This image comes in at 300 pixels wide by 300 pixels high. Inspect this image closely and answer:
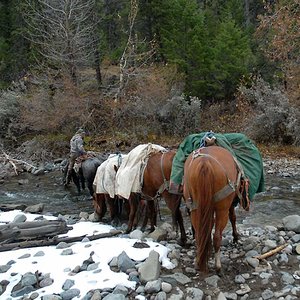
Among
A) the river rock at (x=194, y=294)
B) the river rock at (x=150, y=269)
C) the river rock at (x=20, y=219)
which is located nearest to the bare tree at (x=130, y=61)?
the river rock at (x=20, y=219)

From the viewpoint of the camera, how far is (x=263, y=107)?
17859 mm

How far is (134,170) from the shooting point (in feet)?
22.5

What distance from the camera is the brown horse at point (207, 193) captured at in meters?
4.70

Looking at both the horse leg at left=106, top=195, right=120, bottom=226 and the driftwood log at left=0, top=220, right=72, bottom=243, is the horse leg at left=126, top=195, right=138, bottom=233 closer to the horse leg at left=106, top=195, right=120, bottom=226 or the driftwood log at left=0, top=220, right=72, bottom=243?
the horse leg at left=106, top=195, right=120, bottom=226

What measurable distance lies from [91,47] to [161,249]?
20.5m

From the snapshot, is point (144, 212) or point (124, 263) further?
point (144, 212)

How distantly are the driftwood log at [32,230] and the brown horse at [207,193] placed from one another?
298 centimetres

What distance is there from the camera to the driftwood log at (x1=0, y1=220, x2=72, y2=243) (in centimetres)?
672

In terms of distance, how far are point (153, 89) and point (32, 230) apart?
1498 cm

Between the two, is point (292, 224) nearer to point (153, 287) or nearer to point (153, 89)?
point (153, 287)

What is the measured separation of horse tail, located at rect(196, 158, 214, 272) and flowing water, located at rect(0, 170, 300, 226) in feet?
11.1

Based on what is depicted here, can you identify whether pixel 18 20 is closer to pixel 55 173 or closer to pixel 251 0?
pixel 55 173

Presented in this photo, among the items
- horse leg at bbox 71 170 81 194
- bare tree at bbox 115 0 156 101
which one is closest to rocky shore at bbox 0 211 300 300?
horse leg at bbox 71 170 81 194

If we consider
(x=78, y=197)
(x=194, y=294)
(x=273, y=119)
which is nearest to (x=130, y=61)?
(x=273, y=119)
